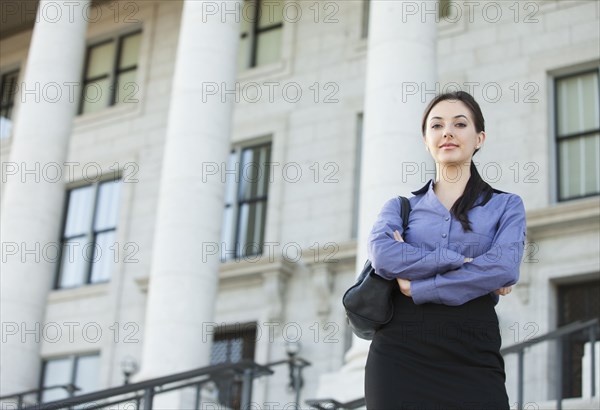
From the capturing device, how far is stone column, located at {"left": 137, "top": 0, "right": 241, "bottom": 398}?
14.2 m

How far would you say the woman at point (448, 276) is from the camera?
3400 millimetres

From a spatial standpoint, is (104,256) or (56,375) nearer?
(56,375)

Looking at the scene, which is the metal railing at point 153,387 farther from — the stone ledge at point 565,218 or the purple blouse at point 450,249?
the purple blouse at point 450,249

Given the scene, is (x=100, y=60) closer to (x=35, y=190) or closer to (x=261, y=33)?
(x=261, y=33)

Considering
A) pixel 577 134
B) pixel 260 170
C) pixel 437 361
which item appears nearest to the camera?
pixel 437 361

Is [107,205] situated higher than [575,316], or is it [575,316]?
[107,205]

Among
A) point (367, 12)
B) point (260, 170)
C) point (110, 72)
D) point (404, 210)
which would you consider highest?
point (110, 72)

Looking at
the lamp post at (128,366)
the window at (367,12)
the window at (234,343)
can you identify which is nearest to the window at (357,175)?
the window at (367,12)

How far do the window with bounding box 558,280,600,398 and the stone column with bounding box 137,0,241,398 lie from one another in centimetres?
524

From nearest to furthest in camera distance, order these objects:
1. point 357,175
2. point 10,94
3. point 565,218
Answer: point 565,218 < point 357,175 < point 10,94

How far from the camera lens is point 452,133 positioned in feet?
12.5

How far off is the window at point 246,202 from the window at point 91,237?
2.67 meters

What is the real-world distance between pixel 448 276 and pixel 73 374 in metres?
18.6

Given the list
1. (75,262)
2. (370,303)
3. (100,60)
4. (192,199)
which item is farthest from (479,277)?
(100,60)
